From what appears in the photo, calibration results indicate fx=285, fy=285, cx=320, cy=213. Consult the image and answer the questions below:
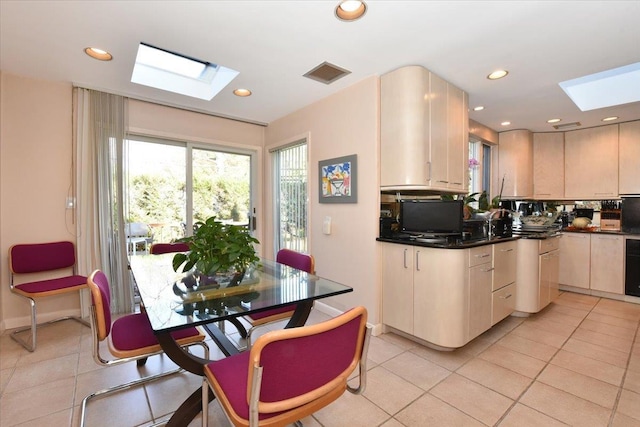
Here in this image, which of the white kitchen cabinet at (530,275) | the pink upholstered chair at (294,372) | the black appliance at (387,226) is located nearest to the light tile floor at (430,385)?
the white kitchen cabinet at (530,275)

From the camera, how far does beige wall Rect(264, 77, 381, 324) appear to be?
276 cm

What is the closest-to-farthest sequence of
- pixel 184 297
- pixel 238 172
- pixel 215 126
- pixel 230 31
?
pixel 184 297 → pixel 230 31 → pixel 215 126 → pixel 238 172

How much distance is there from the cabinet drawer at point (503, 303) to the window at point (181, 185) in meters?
3.29

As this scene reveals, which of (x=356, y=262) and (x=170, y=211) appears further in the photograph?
(x=170, y=211)

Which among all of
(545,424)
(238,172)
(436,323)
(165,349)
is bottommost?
(545,424)

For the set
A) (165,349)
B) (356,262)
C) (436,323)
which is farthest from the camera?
(356,262)

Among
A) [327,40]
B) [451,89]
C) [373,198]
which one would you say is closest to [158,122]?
[327,40]

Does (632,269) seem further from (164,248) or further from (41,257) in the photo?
(41,257)

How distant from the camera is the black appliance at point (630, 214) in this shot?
3863 millimetres

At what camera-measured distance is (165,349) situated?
1366 millimetres

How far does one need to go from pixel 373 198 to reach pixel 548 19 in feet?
5.73

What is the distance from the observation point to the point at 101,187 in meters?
3.07

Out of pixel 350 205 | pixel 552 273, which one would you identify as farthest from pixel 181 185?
pixel 552 273

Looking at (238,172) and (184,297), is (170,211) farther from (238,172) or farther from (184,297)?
(184,297)
